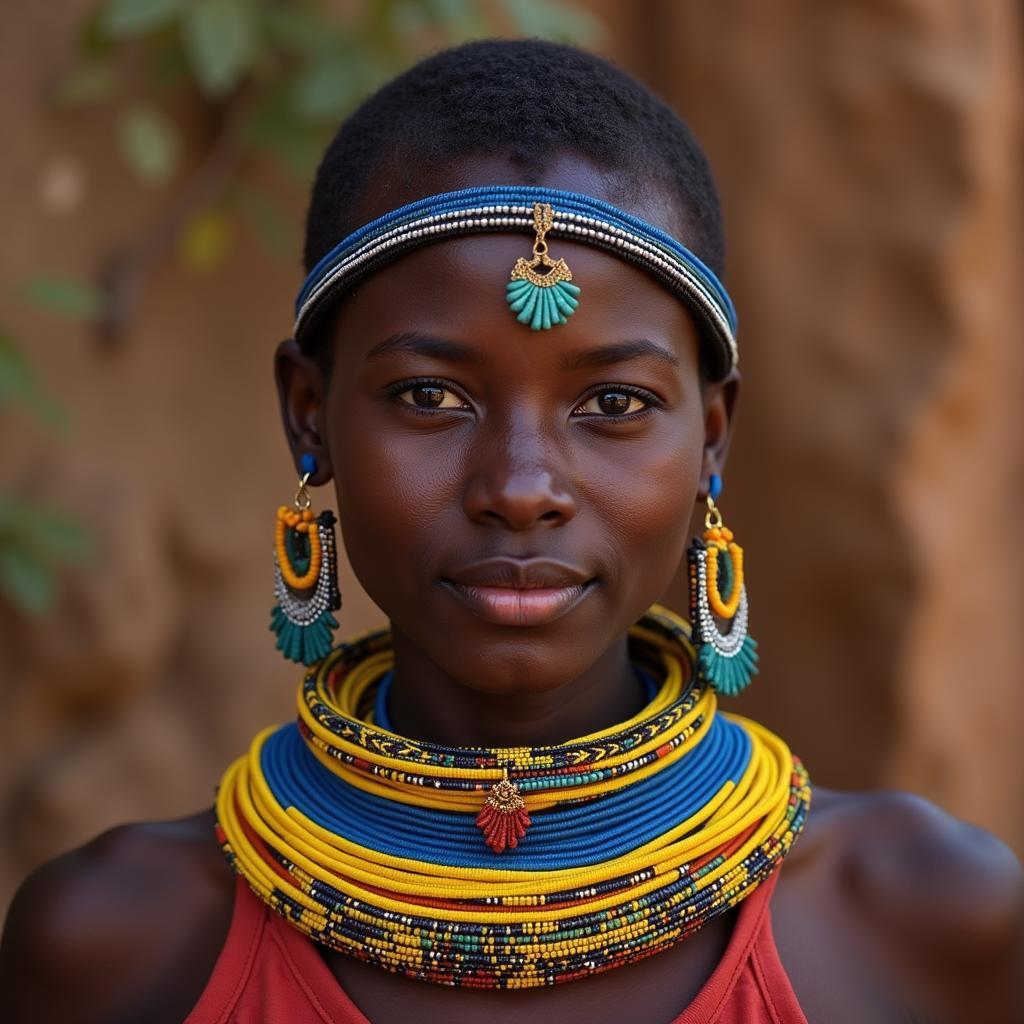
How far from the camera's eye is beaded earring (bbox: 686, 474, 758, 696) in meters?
2.10

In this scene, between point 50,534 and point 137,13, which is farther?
point 50,534

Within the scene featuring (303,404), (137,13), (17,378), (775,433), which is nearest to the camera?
(303,404)

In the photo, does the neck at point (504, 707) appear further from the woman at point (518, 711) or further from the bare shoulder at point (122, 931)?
the bare shoulder at point (122, 931)

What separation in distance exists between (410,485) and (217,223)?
2.04 metres

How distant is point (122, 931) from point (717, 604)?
98cm

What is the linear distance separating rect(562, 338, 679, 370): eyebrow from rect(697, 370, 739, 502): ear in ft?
0.74

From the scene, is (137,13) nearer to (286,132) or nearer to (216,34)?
(216,34)

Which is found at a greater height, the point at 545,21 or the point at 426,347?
the point at 545,21

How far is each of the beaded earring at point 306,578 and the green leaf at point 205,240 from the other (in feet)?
5.53

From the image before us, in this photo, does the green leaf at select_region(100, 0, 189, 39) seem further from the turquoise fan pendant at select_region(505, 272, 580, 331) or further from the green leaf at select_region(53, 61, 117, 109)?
the turquoise fan pendant at select_region(505, 272, 580, 331)

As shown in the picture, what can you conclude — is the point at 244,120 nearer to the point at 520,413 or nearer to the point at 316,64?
the point at 316,64

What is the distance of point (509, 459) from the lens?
5.96 feet

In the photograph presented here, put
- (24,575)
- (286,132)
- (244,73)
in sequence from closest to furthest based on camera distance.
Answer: (24,575)
(286,132)
(244,73)

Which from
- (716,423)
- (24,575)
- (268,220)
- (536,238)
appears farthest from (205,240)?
(536,238)
